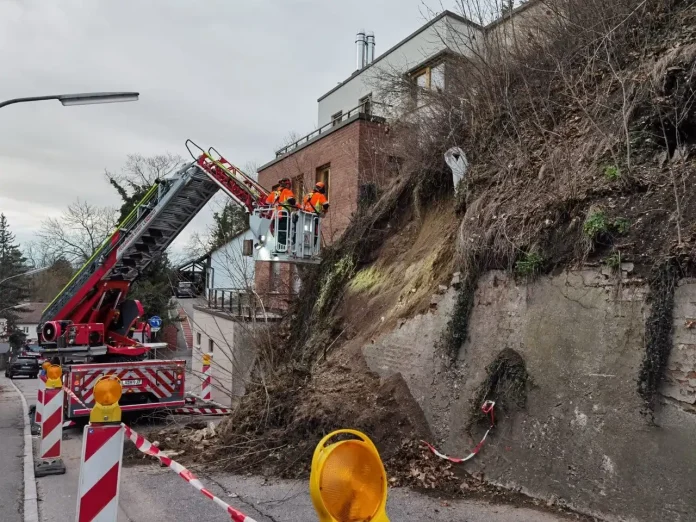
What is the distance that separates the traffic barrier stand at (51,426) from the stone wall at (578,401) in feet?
16.7

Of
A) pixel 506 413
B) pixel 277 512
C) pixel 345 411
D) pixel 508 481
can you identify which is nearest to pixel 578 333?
pixel 506 413

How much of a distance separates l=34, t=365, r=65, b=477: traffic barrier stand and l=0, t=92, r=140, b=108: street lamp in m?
4.77

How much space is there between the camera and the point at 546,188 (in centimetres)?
654

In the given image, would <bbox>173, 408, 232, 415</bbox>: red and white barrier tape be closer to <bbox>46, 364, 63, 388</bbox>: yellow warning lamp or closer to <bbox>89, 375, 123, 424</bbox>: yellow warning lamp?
<bbox>46, 364, 63, 388</bbox>: yellow warning lamp

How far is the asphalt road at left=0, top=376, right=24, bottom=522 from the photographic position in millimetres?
6241

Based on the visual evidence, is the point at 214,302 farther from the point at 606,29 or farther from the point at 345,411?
the point at 606,29

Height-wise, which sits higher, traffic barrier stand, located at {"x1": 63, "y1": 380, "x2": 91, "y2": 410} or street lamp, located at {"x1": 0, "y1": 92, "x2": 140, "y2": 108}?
street lamp, located at {"x1": 0, "y1": 92, "x2": 140, "y2": 108}

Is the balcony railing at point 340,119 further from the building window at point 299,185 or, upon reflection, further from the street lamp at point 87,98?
the street lamp at point 87,98

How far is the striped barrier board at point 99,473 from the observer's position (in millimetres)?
4121

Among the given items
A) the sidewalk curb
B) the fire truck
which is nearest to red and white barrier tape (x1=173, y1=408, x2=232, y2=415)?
the fire truck

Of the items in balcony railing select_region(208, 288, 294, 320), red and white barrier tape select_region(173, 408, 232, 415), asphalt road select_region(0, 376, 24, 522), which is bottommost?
asphalt road select_region(0, 376, 24, 522)

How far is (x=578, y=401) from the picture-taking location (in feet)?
17.3

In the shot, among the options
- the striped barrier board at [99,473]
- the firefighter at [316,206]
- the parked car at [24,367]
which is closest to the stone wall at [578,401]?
the striped barrier board at [99,473]

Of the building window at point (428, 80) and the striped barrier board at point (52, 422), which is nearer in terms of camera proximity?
the striped barrier board at point (52, 422)
